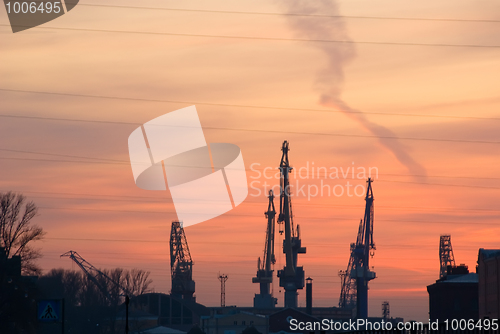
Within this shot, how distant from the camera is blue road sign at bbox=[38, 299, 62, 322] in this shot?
46.3m

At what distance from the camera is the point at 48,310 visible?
4659 cm

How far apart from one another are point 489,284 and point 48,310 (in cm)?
6351

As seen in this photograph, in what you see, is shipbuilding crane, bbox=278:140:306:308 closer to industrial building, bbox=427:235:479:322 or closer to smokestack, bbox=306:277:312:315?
smokestack, bbox=306:277:312:315

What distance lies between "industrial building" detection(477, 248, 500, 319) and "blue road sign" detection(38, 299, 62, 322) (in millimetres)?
58773

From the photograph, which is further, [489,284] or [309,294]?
[309,294]

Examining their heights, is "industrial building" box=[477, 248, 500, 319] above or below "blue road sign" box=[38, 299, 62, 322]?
above

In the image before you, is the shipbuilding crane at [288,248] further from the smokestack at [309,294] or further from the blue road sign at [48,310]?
the blue road sign at [48,310]

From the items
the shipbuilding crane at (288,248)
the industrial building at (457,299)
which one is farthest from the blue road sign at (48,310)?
the shipbuilding crane at (288,248)

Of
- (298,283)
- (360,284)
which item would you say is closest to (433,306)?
(298,283)

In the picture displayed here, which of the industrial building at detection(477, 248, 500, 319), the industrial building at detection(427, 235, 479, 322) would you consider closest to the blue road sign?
the industrial building at detection(477, 248, 500, 319)

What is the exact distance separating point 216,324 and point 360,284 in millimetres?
53452

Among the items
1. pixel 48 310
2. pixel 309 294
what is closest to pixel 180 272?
pixel 309 294

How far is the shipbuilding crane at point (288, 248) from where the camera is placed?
16212 cm

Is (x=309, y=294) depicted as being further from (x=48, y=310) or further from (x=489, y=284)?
(x=48, y=310)
